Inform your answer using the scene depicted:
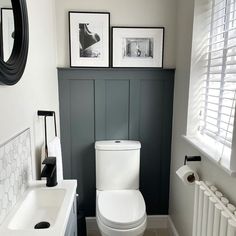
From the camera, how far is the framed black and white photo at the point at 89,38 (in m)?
2.08

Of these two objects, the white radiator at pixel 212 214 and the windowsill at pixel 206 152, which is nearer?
the white radiator at pixel 212 214

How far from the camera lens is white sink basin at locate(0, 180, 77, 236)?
41.6 inches

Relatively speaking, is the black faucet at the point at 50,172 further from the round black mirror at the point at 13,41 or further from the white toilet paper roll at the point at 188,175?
the white toilet paper roll at the point at 188,175

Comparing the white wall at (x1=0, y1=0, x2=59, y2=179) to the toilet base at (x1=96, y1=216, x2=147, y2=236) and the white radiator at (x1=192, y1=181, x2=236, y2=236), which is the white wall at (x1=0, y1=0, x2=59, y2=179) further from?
the white radiator at (x1=192, y1=181, x2=236, y2=236)

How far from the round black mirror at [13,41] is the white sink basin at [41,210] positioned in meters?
0.64

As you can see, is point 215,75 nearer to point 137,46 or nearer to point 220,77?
point 220,77

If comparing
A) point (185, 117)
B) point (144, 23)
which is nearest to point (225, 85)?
point (185, 117)

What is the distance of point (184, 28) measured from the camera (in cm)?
193

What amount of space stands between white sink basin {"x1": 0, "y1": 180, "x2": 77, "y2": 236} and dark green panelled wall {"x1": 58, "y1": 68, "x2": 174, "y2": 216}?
777 millimetres

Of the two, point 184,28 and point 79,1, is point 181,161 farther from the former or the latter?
point 79,1

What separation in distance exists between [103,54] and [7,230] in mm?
1544

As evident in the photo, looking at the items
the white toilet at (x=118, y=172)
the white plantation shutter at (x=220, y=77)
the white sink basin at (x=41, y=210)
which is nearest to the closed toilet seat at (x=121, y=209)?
the white toilet at (x=118, y=172)

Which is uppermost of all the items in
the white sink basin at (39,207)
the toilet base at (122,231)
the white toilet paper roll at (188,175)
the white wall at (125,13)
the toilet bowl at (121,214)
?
the white wall at (125,13)

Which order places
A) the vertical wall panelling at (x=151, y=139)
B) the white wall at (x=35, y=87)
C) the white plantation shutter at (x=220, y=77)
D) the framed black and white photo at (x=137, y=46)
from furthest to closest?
the vertical wall panelling at (x=151, y=139) < the framed black and white photo at (x=137, y=46) < the white plantation shutter at (x=220, y=77) < the white wall at (x=35, y=87)
